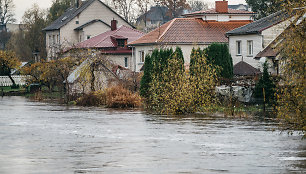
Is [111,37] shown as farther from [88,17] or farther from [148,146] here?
[148,146]

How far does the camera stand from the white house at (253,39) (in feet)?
160

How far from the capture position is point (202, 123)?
28.9m

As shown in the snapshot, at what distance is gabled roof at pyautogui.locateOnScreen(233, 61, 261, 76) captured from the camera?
4763 cm

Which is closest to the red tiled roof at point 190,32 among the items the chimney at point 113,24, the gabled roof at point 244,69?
the gabled roof at point 244,69

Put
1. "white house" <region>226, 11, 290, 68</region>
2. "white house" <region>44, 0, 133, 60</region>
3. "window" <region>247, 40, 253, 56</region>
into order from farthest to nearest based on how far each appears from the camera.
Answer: "white house" <region>44, 0, 133, 60</region> → "window" <region>247, 40, 253, 56</region> → "white house" <region>226, 11, 290, 68</region>

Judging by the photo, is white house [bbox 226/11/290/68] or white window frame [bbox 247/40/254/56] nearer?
white house [bbox 226/11/290/68]

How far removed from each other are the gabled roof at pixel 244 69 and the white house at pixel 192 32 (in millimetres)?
7687

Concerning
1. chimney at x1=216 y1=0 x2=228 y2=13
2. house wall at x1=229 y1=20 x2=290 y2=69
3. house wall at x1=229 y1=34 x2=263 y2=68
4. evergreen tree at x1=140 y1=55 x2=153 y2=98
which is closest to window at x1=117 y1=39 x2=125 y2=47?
chimney at x1=216 y1=0 x2=228 y2=13

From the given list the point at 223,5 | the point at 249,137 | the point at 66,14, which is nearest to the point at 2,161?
the point at 249,137

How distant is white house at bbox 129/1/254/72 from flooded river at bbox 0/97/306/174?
27349 millimetres

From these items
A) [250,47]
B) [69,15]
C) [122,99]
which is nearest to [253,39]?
[250,47]

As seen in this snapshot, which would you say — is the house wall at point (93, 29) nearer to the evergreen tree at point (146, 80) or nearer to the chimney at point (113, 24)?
the chimney at point (113, 24)

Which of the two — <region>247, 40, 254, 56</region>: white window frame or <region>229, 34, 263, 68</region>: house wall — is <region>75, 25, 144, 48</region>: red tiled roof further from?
<region>247, 40, 254, 56</region>: white window frame

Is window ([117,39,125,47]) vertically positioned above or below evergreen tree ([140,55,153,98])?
above
